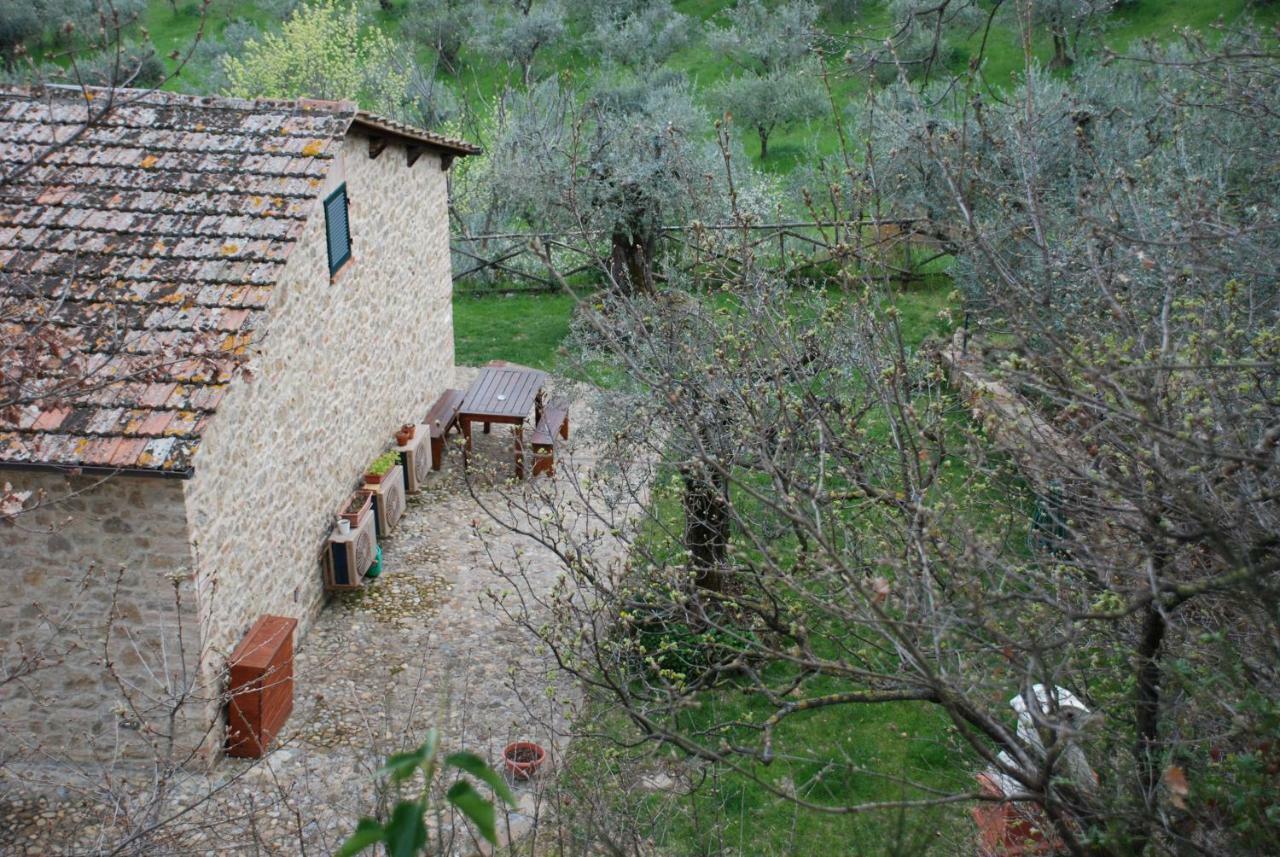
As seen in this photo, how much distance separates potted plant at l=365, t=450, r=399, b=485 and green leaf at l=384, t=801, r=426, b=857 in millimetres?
9478

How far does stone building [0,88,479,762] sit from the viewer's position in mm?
7027

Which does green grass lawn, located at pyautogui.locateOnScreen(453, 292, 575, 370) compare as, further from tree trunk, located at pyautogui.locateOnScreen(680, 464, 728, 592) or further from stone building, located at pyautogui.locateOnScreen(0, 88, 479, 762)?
tree trunk, located at pyautogui.locateOnScreen(680, 464, 728, 592)

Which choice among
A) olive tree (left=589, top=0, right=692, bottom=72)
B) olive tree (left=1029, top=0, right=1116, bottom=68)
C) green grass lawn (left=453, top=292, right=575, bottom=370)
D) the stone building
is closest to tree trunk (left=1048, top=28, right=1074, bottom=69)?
olive tree (left=1029, top=0, right=1116, bottom=68)

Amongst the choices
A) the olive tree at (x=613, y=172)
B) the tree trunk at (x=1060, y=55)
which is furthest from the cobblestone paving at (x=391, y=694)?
the tree trunk at (x=1060, y=55)

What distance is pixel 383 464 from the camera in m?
10.8

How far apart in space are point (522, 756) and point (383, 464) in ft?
12.9

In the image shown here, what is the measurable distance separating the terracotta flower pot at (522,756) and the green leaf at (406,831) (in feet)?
19.5

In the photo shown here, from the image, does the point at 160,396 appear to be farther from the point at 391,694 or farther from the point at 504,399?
the point at 504,399

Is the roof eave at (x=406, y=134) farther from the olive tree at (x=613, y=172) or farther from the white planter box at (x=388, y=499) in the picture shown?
the white planter box at (x=388, y=499)

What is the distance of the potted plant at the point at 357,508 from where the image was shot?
9828mm

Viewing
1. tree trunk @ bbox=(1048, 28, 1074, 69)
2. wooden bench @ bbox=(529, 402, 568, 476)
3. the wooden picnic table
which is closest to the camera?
wooden bench @ bbox=(529, 402, 568, 476)

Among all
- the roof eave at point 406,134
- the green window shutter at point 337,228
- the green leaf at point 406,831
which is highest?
the roof eave at point 406,134

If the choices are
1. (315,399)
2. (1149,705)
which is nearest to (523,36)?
(315,399)

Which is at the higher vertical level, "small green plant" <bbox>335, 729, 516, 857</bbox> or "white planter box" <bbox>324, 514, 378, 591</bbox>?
"small green plant" <bbox>335, 729, 516, 857</bbox>
